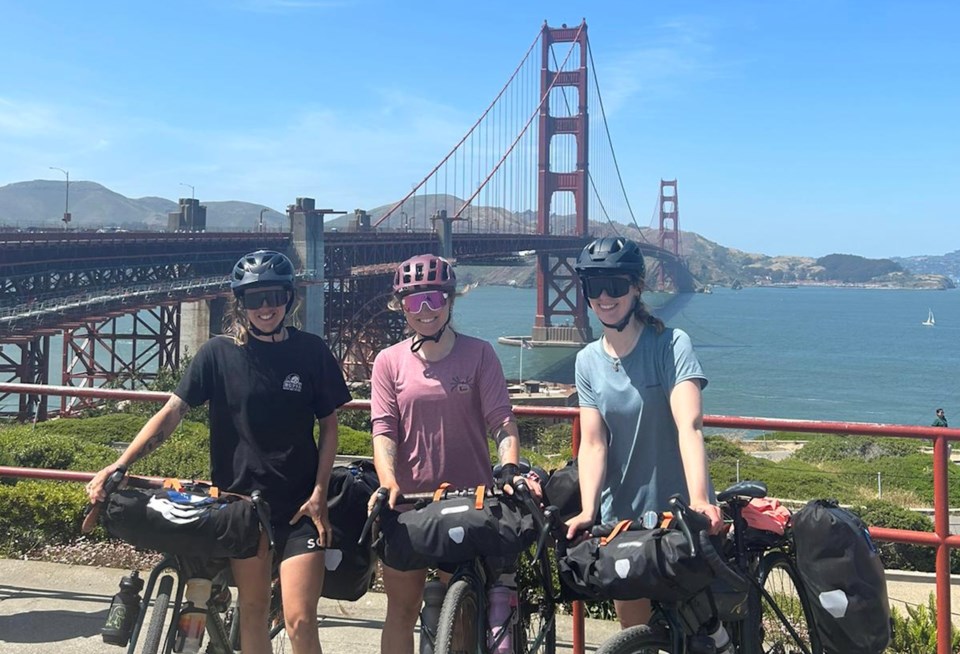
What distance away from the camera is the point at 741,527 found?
2.91 meters

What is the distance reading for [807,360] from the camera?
259 ft

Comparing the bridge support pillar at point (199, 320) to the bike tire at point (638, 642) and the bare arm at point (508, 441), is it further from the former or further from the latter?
the bike tire at point (638, 642)

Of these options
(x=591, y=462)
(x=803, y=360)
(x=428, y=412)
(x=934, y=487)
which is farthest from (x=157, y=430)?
(x=803, y=360)

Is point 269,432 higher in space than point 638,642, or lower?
higher

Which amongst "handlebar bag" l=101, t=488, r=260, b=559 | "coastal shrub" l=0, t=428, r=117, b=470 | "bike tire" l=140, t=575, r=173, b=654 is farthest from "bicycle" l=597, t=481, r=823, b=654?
"coastal shrub" l=0, t=428, r=117, b=470

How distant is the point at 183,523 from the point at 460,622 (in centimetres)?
82

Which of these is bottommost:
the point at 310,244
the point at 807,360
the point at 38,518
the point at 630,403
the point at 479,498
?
the point at 807,360

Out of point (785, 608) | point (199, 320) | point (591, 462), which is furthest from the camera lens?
point (199, 320)

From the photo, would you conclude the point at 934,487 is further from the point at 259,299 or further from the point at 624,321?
the point at 259,299

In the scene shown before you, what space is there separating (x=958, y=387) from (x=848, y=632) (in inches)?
2623

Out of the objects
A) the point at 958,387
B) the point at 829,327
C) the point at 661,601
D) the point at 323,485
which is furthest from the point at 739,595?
the point at 829,327

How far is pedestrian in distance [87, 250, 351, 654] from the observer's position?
9.25ft

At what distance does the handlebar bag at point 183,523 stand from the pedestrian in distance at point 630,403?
0.93 m

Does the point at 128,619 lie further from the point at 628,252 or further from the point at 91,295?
the point at 91,295
